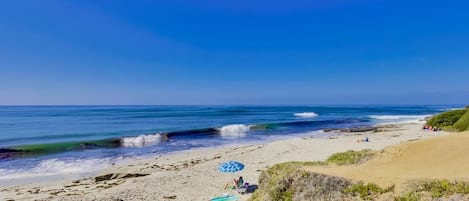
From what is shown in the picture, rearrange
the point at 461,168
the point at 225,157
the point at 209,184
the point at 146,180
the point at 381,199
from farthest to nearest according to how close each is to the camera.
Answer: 1. the point at 225,157
2. the point at 146,180
3. the point at 209,184
4. the point at 461,168
5. the point at 381,199

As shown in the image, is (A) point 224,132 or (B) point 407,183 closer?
(B) point 407,183

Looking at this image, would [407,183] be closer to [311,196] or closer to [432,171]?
[432,171]

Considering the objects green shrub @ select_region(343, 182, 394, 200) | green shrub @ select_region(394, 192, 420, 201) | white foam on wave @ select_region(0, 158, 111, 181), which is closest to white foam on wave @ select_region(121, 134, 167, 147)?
white foam on wave @ select_region(0, 158, 111, 181)

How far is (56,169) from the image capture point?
746 inches

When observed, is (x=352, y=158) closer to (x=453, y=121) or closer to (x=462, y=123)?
(x=462, y=123)

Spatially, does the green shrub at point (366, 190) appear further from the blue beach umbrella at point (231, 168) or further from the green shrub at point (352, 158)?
the blue beach umbrella at point (231, 168)

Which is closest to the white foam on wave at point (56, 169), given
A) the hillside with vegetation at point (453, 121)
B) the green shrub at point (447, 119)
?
the hillside with vegetation at point (453, 121)

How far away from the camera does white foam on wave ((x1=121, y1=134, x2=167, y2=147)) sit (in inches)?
1156

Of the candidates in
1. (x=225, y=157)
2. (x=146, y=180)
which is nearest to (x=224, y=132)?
(x=225, y=157)

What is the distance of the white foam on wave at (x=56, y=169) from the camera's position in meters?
17.4

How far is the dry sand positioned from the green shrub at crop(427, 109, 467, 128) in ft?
94.1

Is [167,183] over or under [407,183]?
under

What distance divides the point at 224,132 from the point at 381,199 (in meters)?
34.5

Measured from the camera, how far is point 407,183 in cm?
538
